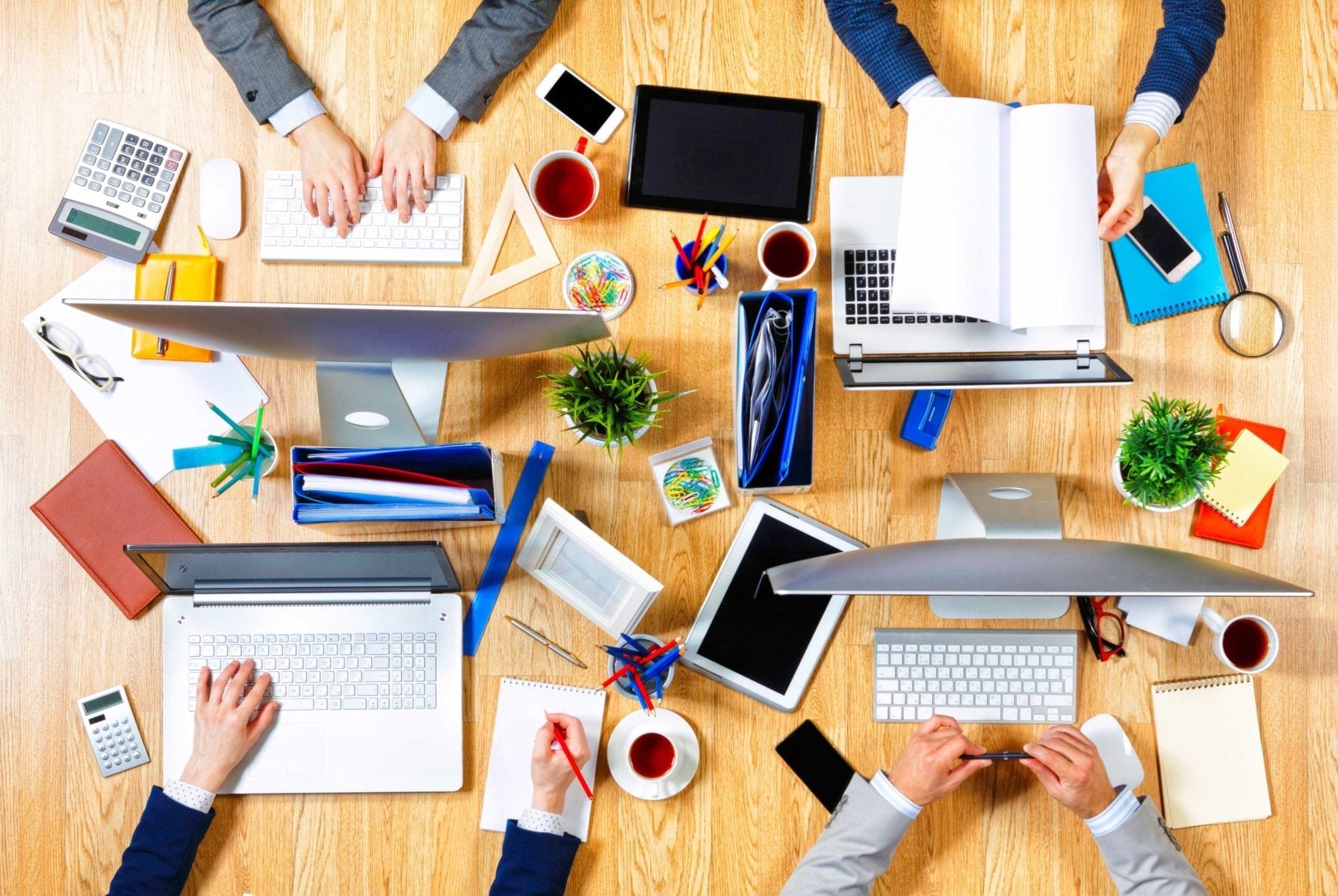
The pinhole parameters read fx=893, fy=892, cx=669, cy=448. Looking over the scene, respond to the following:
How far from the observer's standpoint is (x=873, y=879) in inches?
54.5

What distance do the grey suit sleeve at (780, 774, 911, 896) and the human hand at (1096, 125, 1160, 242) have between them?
0.96 m

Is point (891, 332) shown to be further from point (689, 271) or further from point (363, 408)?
point (363, 408)

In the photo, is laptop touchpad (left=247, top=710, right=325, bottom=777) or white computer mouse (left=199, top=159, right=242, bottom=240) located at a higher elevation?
white computer mouse (left=199, top=159, right=242, bottom=240)

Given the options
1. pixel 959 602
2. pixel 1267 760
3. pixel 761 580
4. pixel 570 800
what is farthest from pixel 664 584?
pixel 1267 760

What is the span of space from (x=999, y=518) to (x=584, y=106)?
0.92 metres

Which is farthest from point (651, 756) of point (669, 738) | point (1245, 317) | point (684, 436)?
point (1245, 317)

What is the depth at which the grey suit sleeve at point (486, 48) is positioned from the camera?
1.40 metres

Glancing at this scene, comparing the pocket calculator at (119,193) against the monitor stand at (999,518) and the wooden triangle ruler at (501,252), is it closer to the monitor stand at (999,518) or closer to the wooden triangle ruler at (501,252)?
the wooden triangle ruler at (501,252)

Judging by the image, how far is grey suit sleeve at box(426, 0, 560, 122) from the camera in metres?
1.40

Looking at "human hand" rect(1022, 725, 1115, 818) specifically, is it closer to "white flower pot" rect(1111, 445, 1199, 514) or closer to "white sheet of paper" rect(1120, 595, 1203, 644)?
"white sheet of paper" rect(1120, 595, 1203, 644)

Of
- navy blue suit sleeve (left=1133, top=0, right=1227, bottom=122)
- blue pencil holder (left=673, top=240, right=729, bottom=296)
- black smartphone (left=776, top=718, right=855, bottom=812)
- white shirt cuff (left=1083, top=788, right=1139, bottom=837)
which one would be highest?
navy blue suit sleeve (left=1133, top=0, right=1227, bottom=122)

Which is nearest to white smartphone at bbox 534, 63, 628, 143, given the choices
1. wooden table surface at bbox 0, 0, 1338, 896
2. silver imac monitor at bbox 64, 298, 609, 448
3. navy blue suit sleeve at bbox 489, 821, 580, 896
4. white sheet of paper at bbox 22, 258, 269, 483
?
wooden table surface at bbox 0, 0, 1338, 896

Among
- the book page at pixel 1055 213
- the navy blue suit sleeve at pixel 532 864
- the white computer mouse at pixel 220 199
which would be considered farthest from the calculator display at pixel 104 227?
the book page at pixel 1055 213

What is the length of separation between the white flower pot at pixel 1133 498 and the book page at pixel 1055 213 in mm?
291
